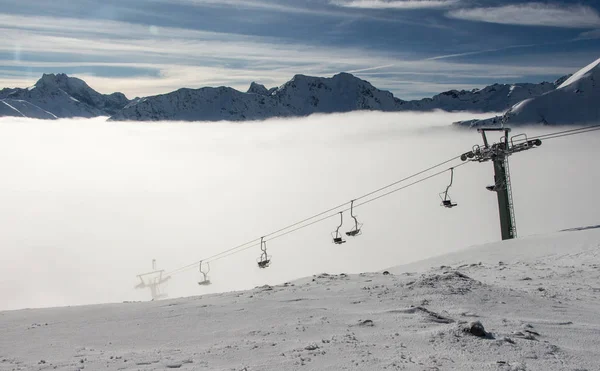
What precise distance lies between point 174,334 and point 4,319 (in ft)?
15.5

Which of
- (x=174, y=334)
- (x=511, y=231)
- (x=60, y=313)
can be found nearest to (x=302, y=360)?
(x=174, y=334)

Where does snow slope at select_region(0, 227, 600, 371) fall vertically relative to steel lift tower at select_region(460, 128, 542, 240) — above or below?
below

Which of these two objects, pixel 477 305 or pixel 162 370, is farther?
pixel 477 305

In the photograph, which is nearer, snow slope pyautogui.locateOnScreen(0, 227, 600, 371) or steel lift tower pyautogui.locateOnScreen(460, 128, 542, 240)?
snow slope pyautogui.locateOnScreen(0, 227, 600, 371)

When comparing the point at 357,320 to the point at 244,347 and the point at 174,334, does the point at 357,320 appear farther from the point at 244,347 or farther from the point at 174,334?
the point at 174,334

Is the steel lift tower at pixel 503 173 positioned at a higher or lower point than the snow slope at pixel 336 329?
higher

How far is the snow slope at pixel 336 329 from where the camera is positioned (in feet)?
24.3

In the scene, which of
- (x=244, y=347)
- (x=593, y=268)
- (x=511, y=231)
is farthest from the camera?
(x=511, y=231)

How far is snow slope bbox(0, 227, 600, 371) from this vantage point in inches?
291

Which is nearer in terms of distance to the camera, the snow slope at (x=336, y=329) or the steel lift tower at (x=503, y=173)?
the snow slope at (x=336, y=329)

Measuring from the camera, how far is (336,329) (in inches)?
352

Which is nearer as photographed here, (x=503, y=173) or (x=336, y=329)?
(x=336, y=329)

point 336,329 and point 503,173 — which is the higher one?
point 503,173

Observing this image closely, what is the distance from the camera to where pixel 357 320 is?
30.8ft
